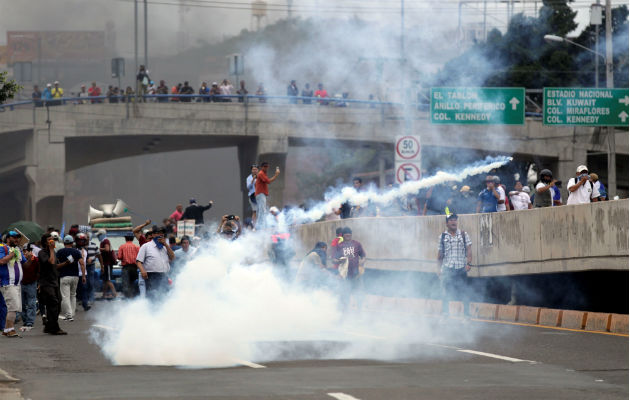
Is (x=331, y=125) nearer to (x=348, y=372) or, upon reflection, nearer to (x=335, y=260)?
(x=335, y=260)

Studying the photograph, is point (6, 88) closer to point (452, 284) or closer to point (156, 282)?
point (156, 282)

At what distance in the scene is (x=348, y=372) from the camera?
41.1ft

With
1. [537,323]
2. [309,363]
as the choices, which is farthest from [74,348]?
[537,323]

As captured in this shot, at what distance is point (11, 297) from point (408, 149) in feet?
30.1

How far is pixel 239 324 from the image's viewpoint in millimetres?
15680

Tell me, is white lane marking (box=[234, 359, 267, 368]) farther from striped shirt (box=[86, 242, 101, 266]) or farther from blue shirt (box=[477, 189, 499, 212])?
striped shirt (box=[86, 242, 101, 266])

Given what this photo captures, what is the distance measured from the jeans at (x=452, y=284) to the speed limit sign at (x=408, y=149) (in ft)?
13.7

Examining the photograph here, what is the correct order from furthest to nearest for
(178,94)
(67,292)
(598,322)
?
(178,94)
(67,292)
(598,322)

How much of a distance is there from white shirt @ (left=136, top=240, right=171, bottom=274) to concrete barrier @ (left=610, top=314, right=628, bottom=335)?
7.85 metres

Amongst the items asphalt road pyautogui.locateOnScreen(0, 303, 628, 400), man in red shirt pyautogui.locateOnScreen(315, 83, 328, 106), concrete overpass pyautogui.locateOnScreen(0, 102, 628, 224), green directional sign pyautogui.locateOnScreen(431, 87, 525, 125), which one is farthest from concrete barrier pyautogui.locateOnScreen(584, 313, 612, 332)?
man in red shirt pyautogui.locateOnScreen(315, 83, 328, 106)

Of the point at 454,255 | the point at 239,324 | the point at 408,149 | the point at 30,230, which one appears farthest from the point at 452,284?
the point at 30,230

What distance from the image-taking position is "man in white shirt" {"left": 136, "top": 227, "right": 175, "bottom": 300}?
2153 centimetres

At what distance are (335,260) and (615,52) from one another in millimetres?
35386

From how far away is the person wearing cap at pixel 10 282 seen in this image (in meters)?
19.3
